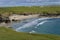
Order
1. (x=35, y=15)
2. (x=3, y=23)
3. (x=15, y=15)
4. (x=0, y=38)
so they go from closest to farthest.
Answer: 1. (x=0, y=38)
2. (x=3, y=23)
3. (x=15, y=15)
4. (x=35, y=15)

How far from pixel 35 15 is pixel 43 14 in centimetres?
520

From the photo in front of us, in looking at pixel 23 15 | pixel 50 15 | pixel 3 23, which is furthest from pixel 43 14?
pixel 3 23

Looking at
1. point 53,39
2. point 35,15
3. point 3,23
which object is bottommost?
point 35,15

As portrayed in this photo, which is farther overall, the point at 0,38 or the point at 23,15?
the point at 23,15

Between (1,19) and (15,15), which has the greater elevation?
(1,19)

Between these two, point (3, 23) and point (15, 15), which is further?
point (15, 15)

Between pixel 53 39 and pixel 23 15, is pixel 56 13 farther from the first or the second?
pixel 53 39

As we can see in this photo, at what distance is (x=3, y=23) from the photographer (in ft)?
274

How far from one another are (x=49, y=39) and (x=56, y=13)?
305 feet

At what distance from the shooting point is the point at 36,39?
37219mm

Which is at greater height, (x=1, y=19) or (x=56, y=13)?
(x=1, y=19)

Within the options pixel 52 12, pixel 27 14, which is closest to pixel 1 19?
pixel 27 14

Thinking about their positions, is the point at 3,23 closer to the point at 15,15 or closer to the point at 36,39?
the point at 15,15

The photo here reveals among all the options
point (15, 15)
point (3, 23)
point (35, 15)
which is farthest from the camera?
point (35, 15)
